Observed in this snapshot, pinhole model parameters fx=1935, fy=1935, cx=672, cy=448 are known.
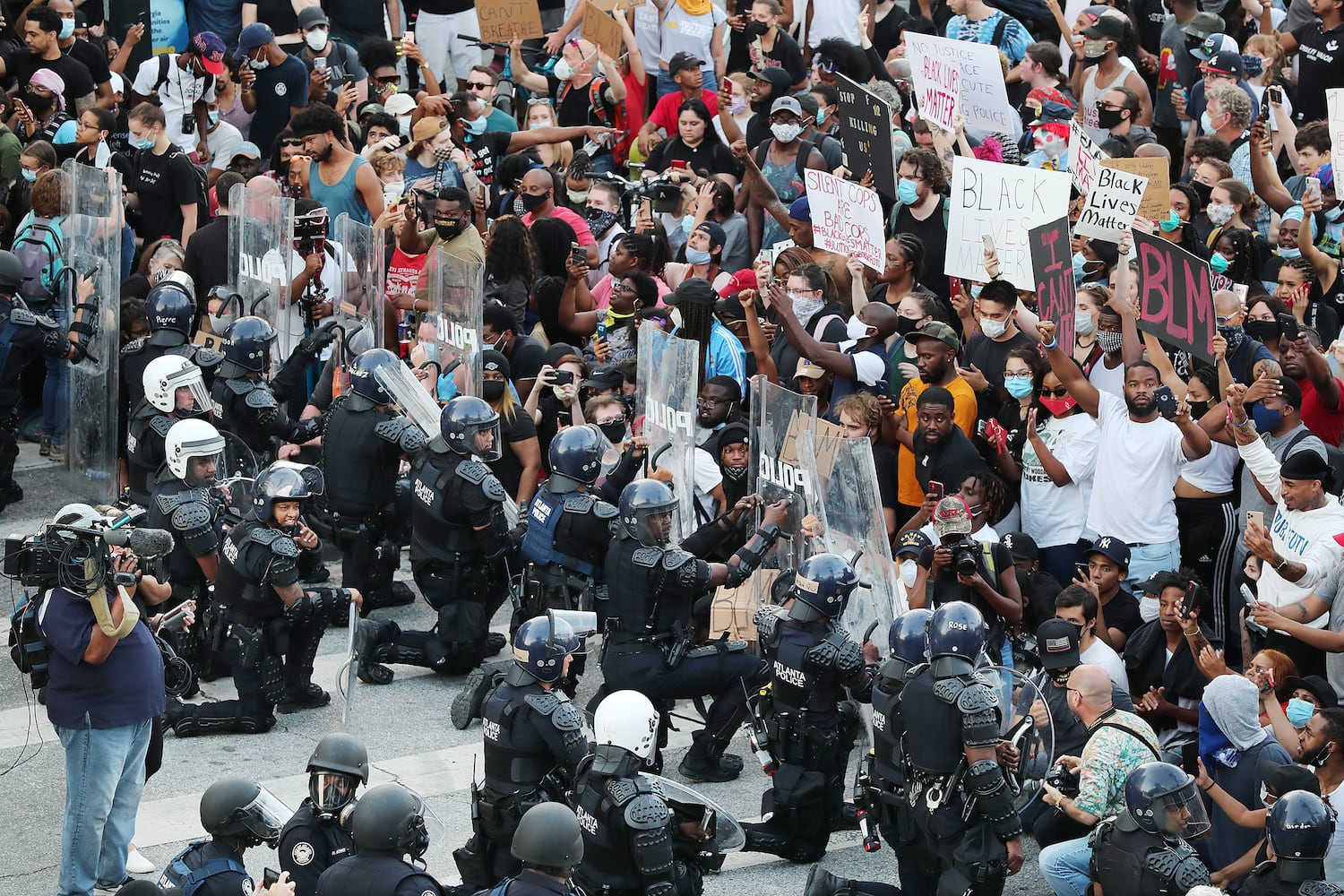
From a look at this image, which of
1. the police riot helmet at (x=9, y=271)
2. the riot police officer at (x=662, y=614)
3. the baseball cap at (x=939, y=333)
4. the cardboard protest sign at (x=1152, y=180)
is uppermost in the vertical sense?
the cardboard protest sign at (x=1152, y=180)

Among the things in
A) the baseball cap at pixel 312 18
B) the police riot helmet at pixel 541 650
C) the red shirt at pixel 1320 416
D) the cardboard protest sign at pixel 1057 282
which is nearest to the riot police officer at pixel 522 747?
the police riot helmet at pixel 541 650

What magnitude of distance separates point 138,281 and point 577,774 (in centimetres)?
790

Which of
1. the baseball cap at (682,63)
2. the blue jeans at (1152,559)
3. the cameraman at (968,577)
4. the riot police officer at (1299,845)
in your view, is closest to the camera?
the riot police officer at (1299,845)

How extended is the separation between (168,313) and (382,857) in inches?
281

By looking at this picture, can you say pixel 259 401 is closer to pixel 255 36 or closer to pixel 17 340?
pixel 17 340

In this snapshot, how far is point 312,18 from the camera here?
1797 cm

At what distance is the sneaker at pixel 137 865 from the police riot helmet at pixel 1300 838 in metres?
5.34

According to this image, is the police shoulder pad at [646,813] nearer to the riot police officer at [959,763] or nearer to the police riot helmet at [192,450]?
the riot police officer at [959,763]

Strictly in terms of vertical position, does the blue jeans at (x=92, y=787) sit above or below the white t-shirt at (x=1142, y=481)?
below

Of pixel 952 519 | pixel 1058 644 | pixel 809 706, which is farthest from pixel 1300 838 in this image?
pixel 952 519

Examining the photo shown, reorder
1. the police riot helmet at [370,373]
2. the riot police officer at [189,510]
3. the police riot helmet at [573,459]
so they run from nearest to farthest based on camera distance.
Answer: the police riot helmet at [573,459] < the riot police officer at [189,510] < the police riot helmet at [370,373]

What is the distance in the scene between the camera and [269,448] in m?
13.6

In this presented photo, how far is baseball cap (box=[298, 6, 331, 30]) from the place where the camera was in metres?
18.0

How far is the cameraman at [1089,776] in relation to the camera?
29.1 ft
